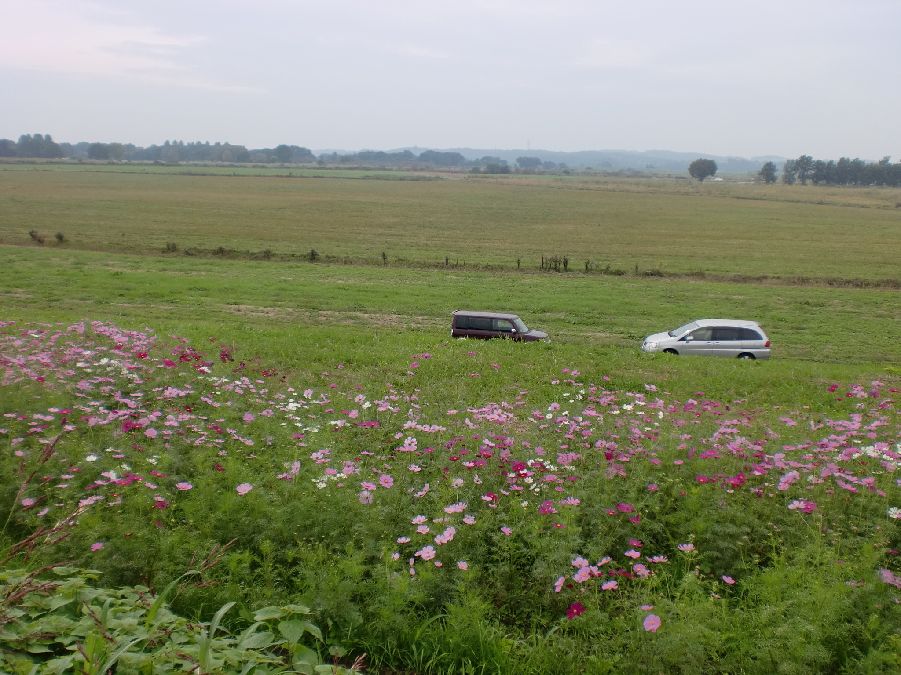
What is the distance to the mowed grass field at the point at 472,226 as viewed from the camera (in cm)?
4041

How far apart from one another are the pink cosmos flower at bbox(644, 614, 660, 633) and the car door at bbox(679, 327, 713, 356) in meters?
14.9

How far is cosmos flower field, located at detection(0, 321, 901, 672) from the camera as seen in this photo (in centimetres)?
459

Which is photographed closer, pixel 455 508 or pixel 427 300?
pixel 455 508

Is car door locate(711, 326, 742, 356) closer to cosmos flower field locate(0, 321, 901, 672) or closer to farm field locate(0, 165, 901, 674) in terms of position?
farm field locate(0, 165, 901, 674)

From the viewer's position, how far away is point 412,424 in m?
7.71

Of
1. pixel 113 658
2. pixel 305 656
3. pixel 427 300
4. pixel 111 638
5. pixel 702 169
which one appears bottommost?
pixel 427 300

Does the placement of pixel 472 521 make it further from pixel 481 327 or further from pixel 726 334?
pixel 726 334

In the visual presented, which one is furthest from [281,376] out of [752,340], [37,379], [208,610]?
[752,340]

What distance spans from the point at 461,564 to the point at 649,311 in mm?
22175

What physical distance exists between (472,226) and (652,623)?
57.3m

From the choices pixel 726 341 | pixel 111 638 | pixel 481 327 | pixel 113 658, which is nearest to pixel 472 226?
pixel 481 327

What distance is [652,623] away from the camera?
14.4 ft

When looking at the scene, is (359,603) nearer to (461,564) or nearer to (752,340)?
(461,564)

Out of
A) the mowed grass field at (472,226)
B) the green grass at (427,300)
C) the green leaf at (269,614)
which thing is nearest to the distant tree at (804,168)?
the mowed grass field at (472,226)
